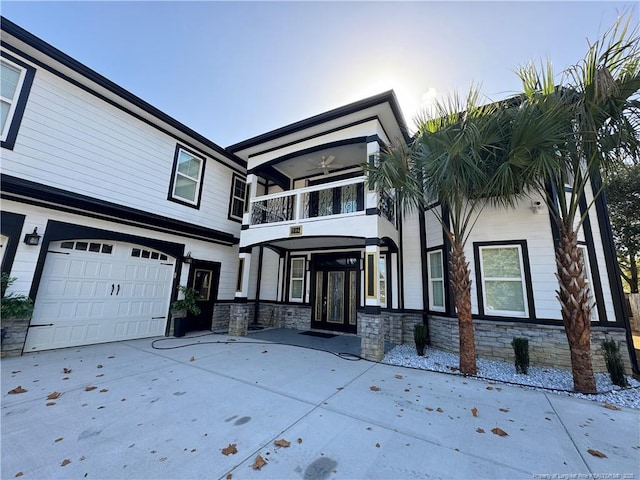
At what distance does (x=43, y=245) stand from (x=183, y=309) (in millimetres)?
3762

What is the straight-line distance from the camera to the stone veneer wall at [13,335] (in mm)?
5367

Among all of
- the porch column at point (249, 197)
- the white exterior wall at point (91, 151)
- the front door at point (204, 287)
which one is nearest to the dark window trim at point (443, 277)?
the porch column at point (249, 197)

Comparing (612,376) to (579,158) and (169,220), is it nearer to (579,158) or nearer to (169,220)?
(579,158)

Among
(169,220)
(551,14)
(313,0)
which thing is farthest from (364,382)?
(313,0)

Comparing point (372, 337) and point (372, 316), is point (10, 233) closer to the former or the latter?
point (372, 316)

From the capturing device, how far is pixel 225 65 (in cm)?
830

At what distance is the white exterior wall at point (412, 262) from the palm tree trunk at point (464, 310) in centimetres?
278

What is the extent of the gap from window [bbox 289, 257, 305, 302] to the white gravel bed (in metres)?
4.57

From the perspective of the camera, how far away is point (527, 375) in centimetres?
559

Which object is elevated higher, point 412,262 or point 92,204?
point 92,204

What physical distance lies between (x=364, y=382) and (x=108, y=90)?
376 inches

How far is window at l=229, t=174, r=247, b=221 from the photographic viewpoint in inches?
420

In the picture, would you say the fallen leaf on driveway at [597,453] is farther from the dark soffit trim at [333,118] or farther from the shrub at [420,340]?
the dark soffit trim at [333,118]

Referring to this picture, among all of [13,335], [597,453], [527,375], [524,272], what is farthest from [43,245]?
[524,272]
